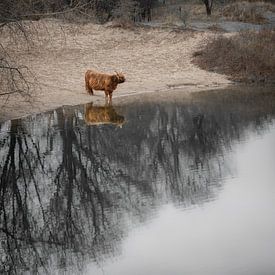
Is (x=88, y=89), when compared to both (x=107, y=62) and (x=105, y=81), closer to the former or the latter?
(x=105, y=81)

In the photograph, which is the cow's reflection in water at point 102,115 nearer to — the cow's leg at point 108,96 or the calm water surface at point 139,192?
the calm water surface at point 139,192

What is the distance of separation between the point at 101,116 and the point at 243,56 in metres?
10.2

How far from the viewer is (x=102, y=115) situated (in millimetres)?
20328

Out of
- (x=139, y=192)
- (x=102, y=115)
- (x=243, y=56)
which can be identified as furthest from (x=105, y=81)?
(x=139, y=192)

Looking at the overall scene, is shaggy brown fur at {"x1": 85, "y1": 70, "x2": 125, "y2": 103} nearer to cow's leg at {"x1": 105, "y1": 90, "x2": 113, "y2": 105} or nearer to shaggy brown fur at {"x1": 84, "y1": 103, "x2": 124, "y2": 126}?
cow's leg at {"x1": 105, "y1": 90, "x2": 113, "y2": 105}

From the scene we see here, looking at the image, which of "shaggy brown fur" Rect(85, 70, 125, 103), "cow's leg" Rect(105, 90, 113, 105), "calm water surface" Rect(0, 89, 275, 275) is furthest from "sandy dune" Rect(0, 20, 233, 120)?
"calm water surface" Rect(0, 89, 275, 275)

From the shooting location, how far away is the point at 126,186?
13.0m

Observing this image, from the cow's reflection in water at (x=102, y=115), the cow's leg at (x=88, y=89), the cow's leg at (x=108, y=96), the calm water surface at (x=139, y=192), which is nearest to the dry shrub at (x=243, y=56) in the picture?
the cow's leg at (x=88, y=89)

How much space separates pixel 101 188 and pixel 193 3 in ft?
145

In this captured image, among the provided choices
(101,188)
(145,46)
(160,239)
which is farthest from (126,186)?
(145,46)

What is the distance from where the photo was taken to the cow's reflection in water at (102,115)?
19.3 meters

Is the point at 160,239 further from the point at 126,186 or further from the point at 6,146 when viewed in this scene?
the point at 6,146

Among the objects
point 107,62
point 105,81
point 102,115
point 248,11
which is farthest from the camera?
point 248,11

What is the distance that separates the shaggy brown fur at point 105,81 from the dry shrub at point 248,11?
2070 centimetres
